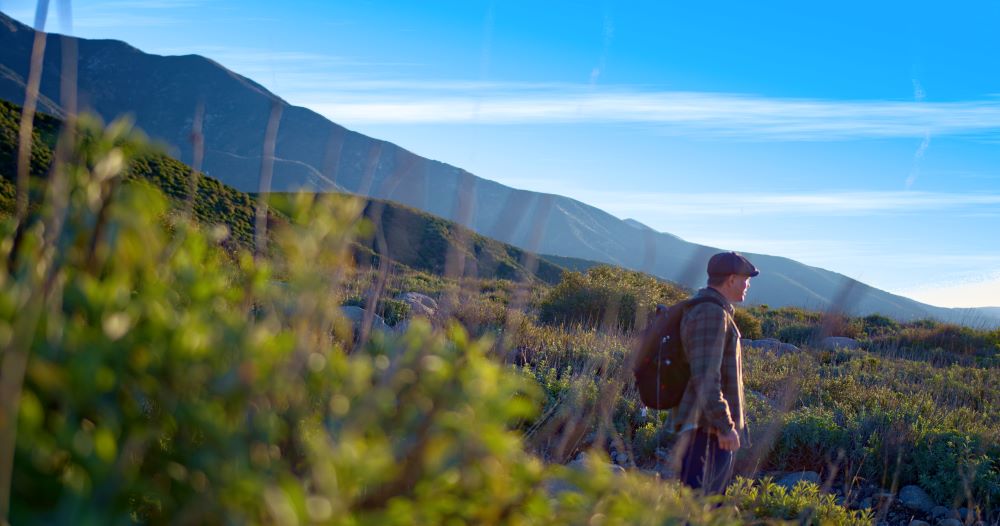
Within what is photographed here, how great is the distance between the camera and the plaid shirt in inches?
180

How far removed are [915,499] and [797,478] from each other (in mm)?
996

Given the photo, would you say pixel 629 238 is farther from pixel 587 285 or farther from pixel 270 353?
pixel 270 353

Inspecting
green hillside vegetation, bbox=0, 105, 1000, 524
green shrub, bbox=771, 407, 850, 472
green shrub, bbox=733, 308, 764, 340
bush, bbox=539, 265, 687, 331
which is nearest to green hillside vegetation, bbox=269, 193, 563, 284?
bush, bbox=539, 265, 687, 331

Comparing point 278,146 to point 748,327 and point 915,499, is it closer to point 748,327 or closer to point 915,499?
point 748,327

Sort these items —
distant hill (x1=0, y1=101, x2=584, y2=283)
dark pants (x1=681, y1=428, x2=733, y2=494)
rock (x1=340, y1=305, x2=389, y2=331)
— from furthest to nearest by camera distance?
distant hill (x1=0, y1=101, x2=584, y2=283) < rock (x1=340, y1=305, x2=389, y2=331) < dark pants (x1=681, y1=428, x2=733, y2=494)

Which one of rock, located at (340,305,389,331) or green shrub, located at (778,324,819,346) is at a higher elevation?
green shrub, located at (778,324,819,346)

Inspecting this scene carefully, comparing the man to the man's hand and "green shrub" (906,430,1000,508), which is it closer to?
the man's hand

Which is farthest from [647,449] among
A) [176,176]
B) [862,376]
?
[176,176]

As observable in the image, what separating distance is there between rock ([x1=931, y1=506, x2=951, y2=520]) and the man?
2.57 metres

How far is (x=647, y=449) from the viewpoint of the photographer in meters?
6.99

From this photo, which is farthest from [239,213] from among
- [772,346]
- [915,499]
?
[915,499]

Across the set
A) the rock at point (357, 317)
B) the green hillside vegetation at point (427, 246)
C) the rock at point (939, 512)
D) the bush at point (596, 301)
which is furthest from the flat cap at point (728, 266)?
the green hillside vegetation at point (427, 246)

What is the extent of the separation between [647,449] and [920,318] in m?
21.2

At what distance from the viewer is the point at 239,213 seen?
3212 centimetres
